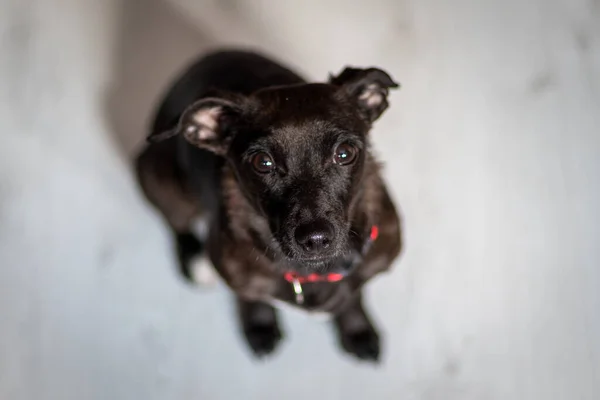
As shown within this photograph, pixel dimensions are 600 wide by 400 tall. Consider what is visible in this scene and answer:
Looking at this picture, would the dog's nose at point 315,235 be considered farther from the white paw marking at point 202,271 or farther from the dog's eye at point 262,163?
the white paw marking at point 202,271

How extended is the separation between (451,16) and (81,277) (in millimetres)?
2258

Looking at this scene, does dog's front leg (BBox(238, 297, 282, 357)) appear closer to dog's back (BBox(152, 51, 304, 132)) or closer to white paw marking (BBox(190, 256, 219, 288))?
white paw marking (BBox(190, 256, 219, 288))

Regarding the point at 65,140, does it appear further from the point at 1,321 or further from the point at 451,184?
the point at 451,184

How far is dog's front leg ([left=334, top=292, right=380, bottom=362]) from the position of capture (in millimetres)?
2742

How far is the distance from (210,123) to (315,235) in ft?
1.96

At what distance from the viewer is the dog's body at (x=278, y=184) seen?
6.58 ft

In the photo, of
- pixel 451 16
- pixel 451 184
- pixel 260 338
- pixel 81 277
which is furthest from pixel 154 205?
pixel 451 16

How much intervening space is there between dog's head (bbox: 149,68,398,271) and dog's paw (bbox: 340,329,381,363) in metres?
0.69

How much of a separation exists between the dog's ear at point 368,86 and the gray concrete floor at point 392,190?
79 centimetres

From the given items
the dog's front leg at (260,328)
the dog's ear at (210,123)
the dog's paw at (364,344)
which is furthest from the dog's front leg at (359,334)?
the dog's ear at (210,123)

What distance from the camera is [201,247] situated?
9.86 feet

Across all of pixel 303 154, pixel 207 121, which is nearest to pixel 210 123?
pixel 207 121

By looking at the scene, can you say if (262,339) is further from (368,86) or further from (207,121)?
(368,86)

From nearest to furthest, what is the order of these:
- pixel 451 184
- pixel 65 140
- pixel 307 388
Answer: pixel 307 388 → pixel 451 184 → pixel 65 140
